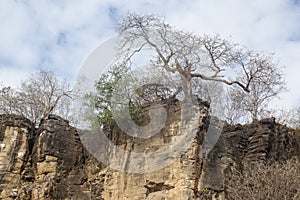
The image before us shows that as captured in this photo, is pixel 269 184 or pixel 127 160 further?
pixel 127 160

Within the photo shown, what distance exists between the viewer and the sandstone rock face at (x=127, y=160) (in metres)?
13.5

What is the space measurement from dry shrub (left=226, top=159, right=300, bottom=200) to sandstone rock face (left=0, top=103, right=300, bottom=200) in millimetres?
949

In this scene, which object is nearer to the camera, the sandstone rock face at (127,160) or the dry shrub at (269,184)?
the dry shrub at (269,184)

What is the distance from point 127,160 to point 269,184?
4800 millimetres

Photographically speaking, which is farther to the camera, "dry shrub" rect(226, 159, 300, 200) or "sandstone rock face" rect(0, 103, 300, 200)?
"sandstone rock face" rect(0, 103, 300, 200)

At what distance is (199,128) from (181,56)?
331 cm

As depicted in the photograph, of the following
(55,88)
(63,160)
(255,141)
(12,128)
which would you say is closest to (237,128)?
(255,141)

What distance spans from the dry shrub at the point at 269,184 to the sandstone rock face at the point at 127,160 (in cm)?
95

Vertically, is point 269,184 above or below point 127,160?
below

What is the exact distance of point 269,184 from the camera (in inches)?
479

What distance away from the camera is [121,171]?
15.0 meters

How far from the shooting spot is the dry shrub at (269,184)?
1192 centimetres

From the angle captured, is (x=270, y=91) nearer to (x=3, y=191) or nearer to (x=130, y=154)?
(x=130, y=154)

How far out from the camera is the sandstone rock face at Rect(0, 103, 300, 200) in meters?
13.5
